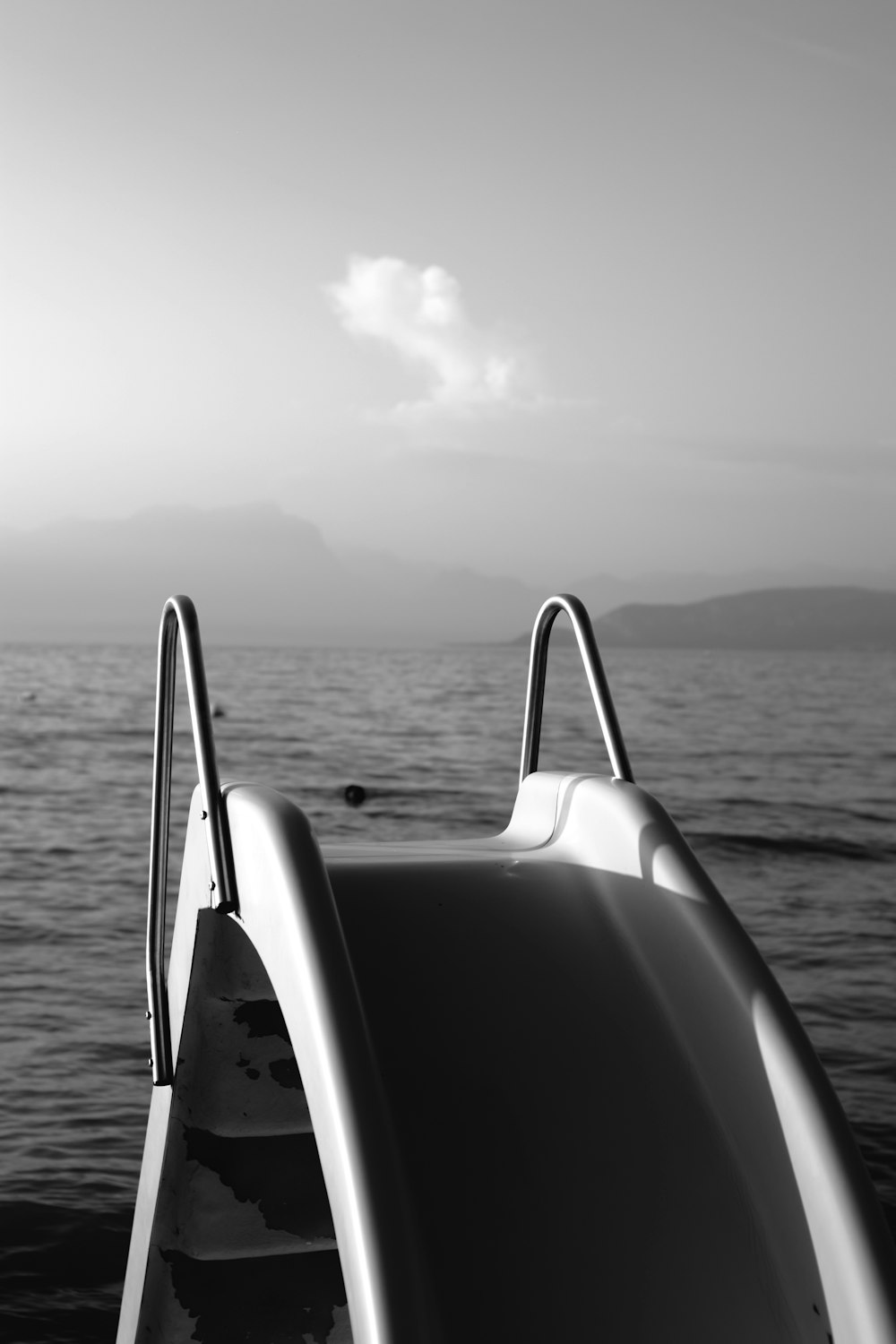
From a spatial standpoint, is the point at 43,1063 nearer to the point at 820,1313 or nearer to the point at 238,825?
the point at 238,825

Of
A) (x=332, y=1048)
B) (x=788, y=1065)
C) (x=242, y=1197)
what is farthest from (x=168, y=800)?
(x=788, y=1065)

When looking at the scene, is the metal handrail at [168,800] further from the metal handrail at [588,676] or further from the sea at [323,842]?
the sea at [323,842]

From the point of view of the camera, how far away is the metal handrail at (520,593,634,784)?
3.34 metres

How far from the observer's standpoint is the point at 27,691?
178ft

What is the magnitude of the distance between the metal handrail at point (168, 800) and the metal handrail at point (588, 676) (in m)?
0.98

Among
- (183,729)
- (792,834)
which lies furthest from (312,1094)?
(183,729)

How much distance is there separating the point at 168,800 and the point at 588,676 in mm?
1369

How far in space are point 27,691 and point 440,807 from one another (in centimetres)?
3782

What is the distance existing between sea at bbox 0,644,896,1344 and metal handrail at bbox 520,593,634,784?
319 cm

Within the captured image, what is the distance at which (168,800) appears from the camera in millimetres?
3754

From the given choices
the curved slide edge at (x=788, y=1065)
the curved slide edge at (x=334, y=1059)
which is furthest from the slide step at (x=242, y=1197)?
the curved slide edge at (x=788, y=1065)

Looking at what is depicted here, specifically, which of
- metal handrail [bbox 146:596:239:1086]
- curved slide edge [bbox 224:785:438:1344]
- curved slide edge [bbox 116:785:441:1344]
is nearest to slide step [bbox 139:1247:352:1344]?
metal handrail [bbox 146:596:239:1086]

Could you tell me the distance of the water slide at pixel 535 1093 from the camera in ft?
7.18

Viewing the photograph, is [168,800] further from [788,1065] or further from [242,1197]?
[788,1065]
